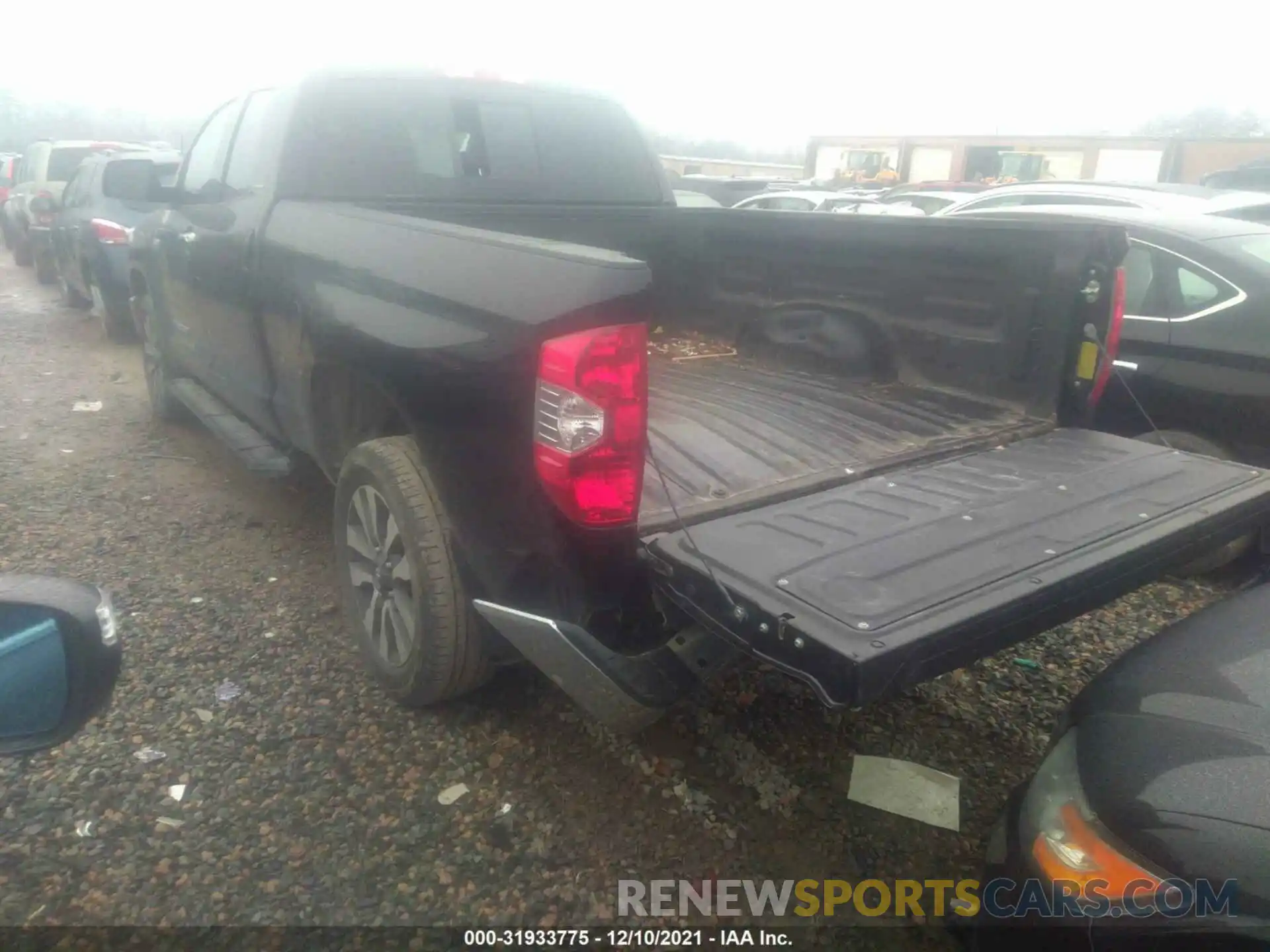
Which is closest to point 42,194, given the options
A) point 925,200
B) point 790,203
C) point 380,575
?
point 790,203

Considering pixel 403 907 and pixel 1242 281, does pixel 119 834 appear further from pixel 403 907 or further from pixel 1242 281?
pixel 1242 281

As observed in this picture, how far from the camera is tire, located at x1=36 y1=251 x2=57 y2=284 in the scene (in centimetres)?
1184

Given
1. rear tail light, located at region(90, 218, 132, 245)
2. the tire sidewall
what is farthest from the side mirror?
rear tail light, located at region(90, 218, 132, 245)

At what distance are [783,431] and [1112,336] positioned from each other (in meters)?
1.13

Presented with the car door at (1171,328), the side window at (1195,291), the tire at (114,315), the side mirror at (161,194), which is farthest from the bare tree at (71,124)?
the side window at (1195,291)

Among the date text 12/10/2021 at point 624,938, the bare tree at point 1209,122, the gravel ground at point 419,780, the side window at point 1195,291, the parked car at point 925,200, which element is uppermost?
the bare tree at point 1209,122

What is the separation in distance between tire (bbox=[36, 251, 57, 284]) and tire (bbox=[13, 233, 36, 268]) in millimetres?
978

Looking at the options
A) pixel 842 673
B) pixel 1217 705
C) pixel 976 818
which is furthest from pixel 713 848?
pixel 1217 705

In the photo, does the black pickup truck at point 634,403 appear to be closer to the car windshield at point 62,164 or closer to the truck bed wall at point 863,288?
the truck bed wall at point 863,288

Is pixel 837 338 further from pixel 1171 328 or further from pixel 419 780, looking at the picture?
pixel 419 780

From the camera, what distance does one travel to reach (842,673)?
163 centimetres

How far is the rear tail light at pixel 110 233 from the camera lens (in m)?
7.60

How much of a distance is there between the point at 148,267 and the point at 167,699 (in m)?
3.24

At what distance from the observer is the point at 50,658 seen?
1323 mm
